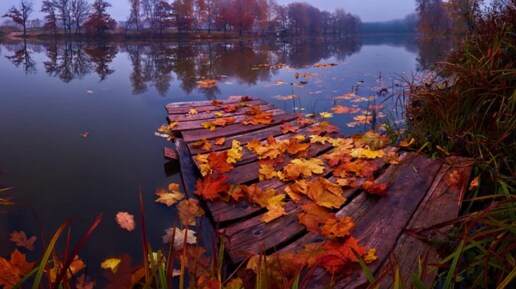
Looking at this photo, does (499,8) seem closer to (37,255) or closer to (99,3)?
(37,255)

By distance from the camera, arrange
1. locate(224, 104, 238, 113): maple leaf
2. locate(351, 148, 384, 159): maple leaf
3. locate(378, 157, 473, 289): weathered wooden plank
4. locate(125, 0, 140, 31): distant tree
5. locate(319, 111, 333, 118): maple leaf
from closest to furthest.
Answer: locate(378, 157, 473, 289): weathered wooden plank, locate(351, 148, 384, 159): maple leaf, locate(224, 104, 238, 113): maple leaf, locate(319, 111, 333, 118): maple leaf, locate(125, 0, 140, 31): distant tree

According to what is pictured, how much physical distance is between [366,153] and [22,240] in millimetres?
2574

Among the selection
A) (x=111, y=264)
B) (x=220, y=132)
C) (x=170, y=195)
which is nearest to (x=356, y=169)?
(x=170, y=195)

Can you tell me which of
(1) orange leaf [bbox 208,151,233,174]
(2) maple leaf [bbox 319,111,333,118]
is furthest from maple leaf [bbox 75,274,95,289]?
(2) maple leaf [bbox 319,111,333,118]

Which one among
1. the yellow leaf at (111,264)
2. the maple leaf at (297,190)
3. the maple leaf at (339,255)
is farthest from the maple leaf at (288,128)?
the yellow leaf at (111,264)

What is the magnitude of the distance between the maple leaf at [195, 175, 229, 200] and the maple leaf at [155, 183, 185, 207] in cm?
46

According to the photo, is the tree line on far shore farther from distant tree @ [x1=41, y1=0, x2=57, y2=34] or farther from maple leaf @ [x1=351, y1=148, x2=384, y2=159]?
maple leaf @ [x1=351, y1=148, x2=384, y2=159]

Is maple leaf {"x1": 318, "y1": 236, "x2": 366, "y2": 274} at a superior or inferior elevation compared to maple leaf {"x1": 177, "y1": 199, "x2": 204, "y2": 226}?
superior

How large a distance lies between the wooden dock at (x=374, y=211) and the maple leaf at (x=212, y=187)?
0.06 meters

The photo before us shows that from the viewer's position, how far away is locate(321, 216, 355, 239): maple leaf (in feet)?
5.08

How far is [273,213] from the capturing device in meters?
1.82

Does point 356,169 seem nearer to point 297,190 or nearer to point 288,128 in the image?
point 297,190

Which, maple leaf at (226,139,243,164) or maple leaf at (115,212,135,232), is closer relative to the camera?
maple leaf at (115,212,135,232)

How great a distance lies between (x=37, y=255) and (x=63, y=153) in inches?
65.6
